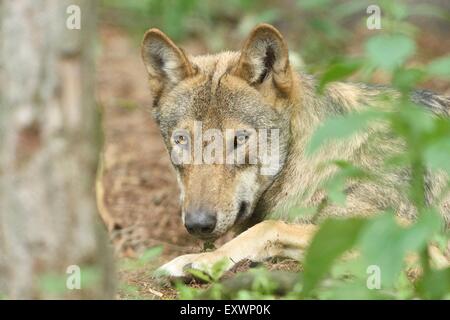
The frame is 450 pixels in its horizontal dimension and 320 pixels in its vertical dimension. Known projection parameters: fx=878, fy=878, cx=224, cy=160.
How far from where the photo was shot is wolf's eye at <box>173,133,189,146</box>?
21.0 ft

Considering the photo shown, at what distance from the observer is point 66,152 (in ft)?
13.4

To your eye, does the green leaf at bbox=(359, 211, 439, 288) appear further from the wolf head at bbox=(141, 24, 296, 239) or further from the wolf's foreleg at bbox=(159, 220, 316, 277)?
the wolf head at bbox=(141, 24, 296, 239)

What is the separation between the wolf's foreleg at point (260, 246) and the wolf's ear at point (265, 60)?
1.07m

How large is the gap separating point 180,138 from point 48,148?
2446 mm

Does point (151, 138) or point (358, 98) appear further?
point (151, 138)

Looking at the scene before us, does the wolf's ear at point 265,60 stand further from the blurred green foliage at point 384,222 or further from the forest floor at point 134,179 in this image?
the forest floor at point 134,179

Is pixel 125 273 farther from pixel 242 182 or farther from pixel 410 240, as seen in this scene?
pixel 410 240

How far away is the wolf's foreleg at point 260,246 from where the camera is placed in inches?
233

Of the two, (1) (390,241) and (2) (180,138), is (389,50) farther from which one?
(2) (180,138)

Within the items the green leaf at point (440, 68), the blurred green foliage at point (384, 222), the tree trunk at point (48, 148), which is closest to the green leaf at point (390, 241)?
the blurred green foliage at point (384, 222)

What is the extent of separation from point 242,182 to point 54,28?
250cm

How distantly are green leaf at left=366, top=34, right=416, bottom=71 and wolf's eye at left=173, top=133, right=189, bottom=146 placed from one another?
101 inches

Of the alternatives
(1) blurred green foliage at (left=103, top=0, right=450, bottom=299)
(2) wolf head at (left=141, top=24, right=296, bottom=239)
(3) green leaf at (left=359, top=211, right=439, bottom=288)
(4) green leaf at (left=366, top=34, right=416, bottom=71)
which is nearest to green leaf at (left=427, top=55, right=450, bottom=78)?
(1) blurred green foliage at (left=103, top=0, right=450, bottom=299)
